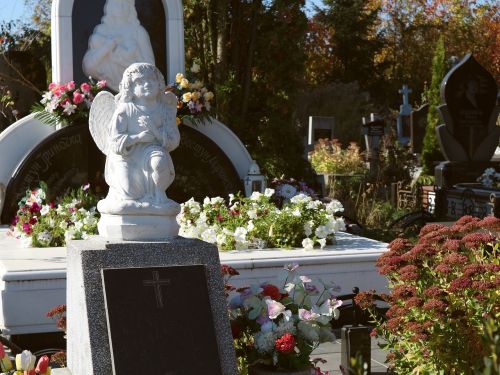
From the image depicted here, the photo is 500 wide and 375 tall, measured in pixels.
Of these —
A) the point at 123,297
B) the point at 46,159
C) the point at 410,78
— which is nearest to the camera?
the point at 123,297

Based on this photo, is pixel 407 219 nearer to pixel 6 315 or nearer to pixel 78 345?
pixel 6 315

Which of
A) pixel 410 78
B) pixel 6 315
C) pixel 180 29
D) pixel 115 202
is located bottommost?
pixel 6 315

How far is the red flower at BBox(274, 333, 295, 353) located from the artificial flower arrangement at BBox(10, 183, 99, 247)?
352 cm

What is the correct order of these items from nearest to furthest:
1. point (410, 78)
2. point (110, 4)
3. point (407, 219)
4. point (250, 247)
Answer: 1. point (250, 247)
2. point (110, 4)
3. point (407, 219)
4. point (410, 78)

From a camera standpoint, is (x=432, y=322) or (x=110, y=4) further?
(x=110, y=4)

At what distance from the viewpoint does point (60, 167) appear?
9992 millimetres

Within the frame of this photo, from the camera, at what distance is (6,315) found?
6297 millimetres

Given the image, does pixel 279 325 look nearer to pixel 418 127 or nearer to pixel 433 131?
pixel 433 131

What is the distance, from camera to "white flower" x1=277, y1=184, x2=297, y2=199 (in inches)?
418

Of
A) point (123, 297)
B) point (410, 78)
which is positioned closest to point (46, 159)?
point (123, 297)

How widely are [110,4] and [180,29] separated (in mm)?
940

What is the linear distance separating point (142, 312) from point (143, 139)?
3.59ft

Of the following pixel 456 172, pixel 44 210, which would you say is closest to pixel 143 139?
pixel 44 210

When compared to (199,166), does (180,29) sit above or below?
above
